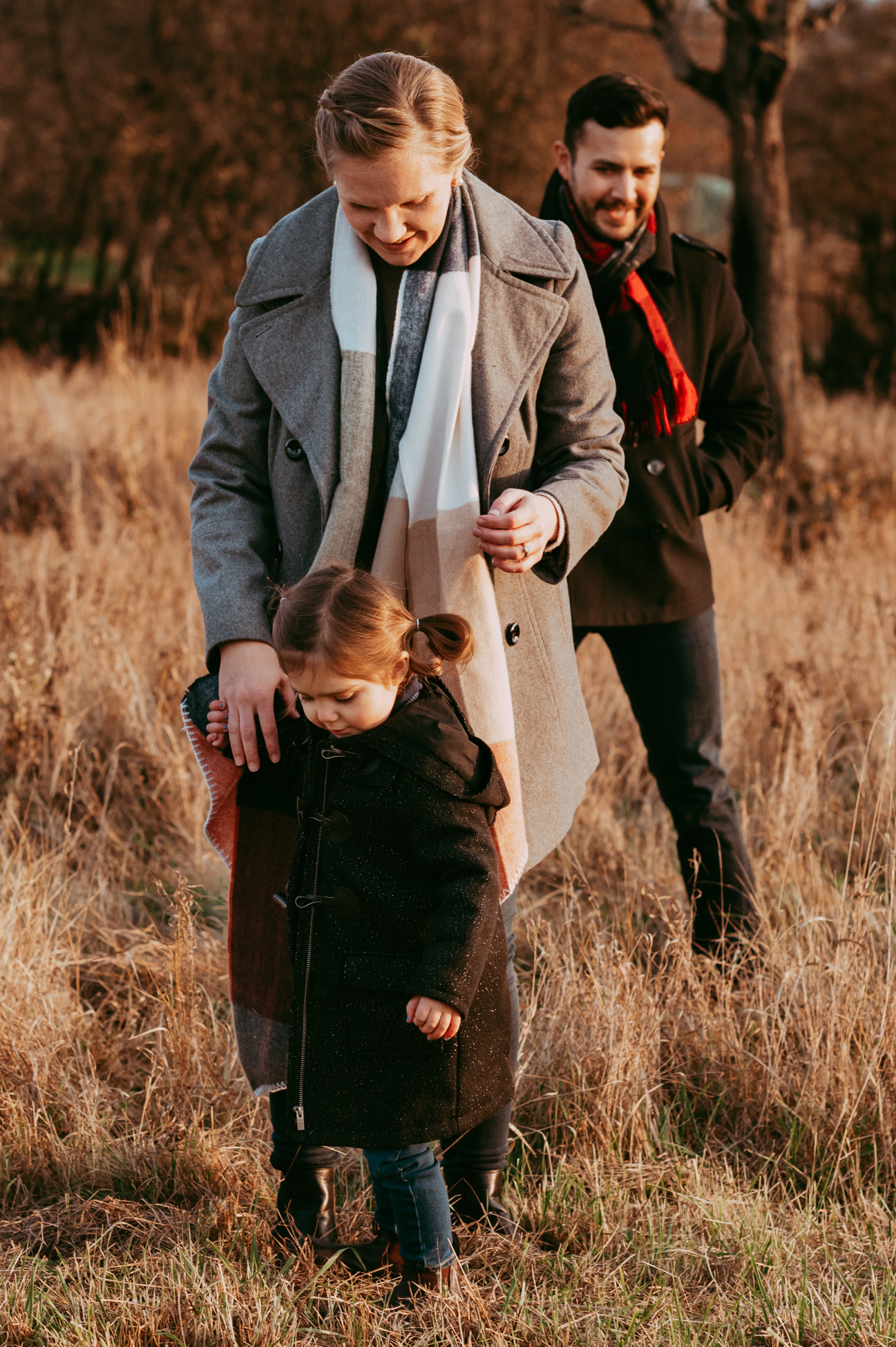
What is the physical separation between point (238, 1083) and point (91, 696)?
1769mm

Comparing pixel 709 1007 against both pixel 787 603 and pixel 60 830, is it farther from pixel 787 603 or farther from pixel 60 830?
pixel 787 603

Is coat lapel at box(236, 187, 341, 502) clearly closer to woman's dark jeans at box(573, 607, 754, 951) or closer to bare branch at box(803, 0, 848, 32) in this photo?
woman's dark jeans at box(573, 607, 754, 951)

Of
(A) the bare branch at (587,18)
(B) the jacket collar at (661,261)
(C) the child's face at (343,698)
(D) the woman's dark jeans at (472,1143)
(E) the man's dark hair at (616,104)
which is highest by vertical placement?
(A) the bare branch at (587,18)

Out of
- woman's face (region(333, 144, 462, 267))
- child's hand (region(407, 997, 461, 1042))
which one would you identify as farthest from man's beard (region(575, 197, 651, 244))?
child's hand (region(407, 997, 461, 1042))

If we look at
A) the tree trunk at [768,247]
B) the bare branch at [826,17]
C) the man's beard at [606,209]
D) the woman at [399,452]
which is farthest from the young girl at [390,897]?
the bare branch at [826,17]

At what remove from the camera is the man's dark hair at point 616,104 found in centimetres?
241

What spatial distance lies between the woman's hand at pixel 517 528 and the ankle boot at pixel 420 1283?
1.10 m

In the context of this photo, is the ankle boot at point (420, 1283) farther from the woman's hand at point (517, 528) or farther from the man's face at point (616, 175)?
the man's face at point (616, 175)

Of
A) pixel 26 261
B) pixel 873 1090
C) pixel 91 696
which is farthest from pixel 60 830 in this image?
pixel 26 261

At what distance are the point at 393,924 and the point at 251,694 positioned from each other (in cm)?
40

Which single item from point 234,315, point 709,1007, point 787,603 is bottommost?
point 709,1007

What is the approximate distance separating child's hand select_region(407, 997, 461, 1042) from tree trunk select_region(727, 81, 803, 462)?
4.49m

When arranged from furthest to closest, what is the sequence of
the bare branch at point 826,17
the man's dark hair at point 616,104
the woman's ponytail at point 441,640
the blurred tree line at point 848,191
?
the blurred tree line at point 848,191, the bare branch at point 826,17, the man's dark hair at point 616,104, the woman's ponytail at point 441,640

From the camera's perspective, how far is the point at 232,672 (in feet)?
5.84
